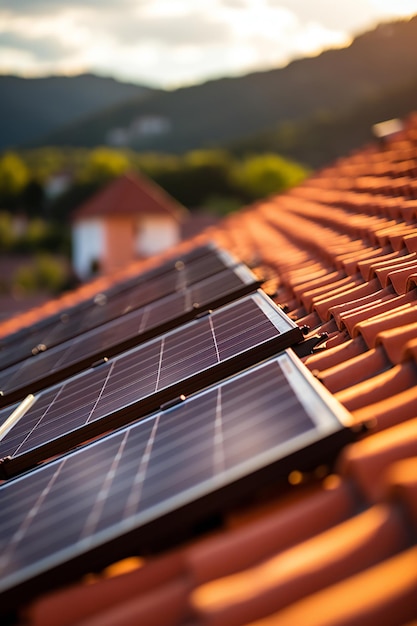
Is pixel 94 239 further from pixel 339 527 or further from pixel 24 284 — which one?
pixel 339 527

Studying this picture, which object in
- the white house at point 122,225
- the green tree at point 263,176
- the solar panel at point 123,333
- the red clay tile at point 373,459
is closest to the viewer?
the red clay tile at point 373,459

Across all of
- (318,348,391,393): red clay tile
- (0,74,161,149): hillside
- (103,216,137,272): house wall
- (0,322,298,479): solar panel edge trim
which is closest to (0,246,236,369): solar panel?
(0,322,298,479): solar panel edge trim

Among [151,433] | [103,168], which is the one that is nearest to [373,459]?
[151,433]

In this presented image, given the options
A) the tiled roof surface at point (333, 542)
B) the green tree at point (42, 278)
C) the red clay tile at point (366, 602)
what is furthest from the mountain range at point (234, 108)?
the red clay tile at point (366, 602)

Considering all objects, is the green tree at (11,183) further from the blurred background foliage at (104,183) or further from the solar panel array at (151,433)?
the solar panel array at (151,433)

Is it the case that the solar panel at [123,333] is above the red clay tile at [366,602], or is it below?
above

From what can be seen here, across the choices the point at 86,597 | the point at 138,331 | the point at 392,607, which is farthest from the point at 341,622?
the point at 138,331
